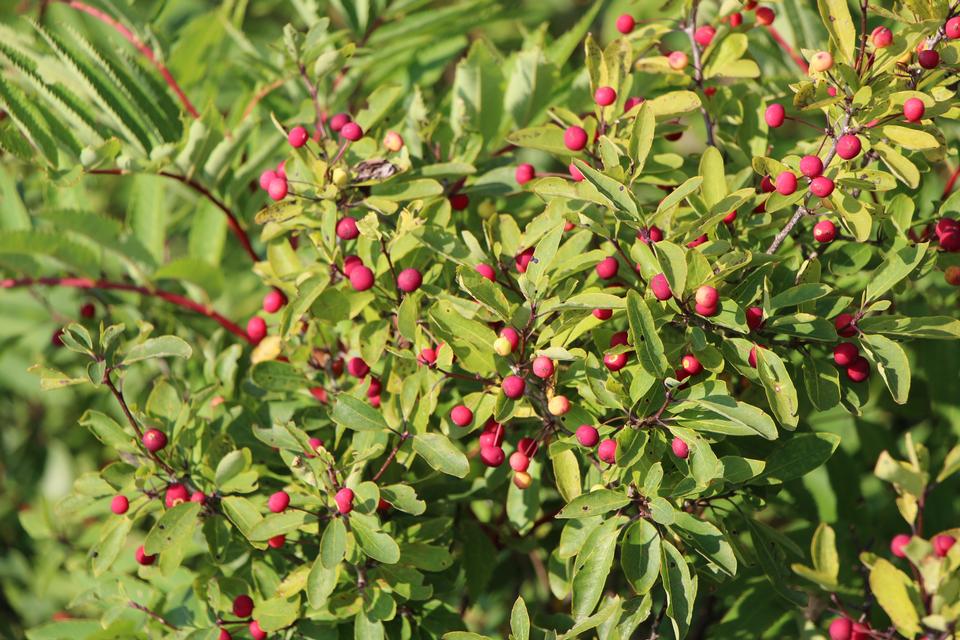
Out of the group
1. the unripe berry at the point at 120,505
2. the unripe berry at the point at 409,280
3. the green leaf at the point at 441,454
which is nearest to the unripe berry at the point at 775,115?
the unripe berry at the point at 409,280

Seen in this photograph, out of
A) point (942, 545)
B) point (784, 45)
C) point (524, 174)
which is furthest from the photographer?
point (784, 45)

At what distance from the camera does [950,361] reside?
1.78 meters

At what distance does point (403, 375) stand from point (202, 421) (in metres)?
0.36

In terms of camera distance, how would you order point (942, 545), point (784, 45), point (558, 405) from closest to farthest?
point (942, 545) → point (558, 405) → point (784, 45)

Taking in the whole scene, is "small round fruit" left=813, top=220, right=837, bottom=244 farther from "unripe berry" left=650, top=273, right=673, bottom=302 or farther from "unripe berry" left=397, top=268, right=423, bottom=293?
"unripe berry" left=397, top=268, right=423, bottom=293

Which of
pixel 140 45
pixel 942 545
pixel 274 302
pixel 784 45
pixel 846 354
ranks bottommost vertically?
pixel 942 545

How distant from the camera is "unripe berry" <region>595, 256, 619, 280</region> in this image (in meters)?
1.39

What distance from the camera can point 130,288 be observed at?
1974mm

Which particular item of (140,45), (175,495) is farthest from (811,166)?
(140,45)

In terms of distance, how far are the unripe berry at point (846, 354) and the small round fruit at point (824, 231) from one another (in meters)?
0.16

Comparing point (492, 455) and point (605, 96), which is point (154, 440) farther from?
point (605, 96)

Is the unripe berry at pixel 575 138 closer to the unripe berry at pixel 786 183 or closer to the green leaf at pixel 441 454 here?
the unripe berry at pixel 786 183

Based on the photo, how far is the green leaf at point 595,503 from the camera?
48.8 inches

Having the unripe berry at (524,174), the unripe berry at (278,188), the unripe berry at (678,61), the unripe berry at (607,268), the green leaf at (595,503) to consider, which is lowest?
the green leaf at (595,503)
